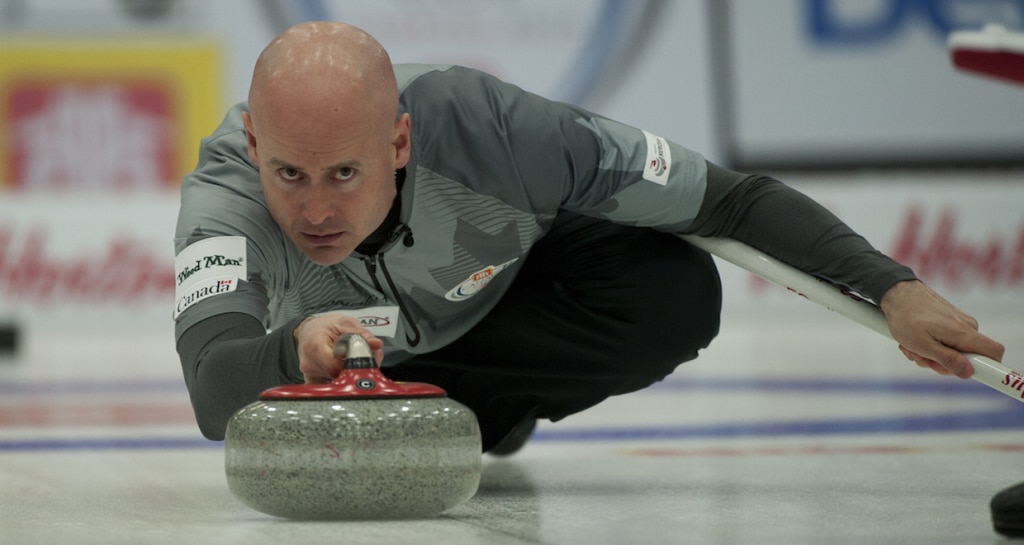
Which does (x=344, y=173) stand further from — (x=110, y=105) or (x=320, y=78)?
(x=110, y=105)

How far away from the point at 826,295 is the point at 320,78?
109cm

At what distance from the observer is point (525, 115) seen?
258cm

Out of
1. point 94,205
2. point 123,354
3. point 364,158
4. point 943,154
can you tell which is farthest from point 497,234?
point 943,154

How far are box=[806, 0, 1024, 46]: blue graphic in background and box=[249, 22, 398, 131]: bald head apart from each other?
30.0ft

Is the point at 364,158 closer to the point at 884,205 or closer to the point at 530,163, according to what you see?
the point at 530,163

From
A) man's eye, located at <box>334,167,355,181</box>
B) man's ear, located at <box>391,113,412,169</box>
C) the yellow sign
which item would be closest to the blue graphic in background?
the yellow sign

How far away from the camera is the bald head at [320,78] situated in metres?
2.09

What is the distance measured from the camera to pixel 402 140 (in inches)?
93.0

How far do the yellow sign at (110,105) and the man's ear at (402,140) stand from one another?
8.30 m

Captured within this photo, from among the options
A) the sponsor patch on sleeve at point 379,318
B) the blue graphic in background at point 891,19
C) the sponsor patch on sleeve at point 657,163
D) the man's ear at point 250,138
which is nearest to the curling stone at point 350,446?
the man's ear at point 250,138

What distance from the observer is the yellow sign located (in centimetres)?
1031

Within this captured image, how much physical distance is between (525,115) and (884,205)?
830 centimetres

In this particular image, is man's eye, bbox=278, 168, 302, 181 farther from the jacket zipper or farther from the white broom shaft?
the white broom shaft

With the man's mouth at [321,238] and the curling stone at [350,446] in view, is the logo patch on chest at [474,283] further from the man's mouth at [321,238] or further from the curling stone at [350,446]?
the curling stone at [350,446]
